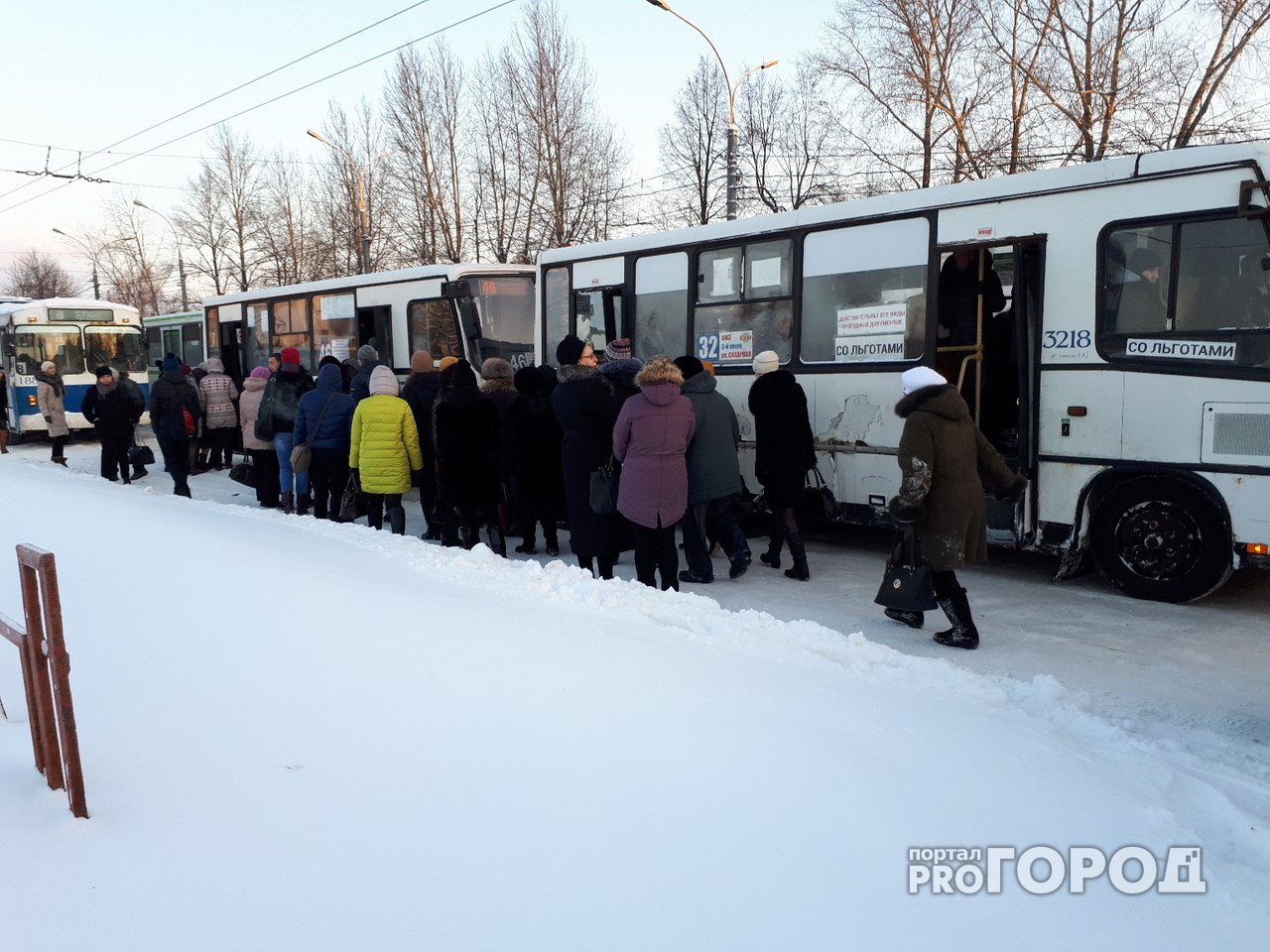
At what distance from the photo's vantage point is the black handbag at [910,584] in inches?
235

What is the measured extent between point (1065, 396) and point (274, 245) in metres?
43.5

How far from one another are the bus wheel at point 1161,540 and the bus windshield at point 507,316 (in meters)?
8.56

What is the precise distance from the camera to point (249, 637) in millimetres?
4578

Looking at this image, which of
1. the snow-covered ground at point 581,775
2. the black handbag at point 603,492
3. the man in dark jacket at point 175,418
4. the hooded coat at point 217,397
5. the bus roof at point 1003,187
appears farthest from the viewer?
the hooded coat at point 217,397

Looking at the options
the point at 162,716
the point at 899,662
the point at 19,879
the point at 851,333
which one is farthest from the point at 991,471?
the point at 19,879

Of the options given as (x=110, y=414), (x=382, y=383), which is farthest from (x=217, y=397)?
(x=382, y=383)

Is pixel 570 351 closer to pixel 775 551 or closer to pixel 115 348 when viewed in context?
pixel 775 551

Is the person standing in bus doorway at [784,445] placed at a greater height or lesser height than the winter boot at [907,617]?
greater

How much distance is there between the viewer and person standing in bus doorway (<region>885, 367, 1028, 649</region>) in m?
5.71

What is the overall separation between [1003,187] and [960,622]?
140 inches

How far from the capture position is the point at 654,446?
6.88 meters

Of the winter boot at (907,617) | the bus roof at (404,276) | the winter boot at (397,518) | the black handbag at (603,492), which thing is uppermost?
the bus roof at (404,276)

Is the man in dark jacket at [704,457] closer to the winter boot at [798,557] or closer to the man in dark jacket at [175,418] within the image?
the winter boot at [798,557]

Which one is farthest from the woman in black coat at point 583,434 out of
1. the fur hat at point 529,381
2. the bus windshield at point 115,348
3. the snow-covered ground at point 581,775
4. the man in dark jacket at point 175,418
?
the bus windshield at point 115,348
